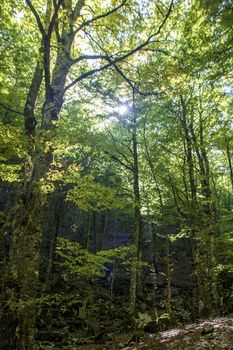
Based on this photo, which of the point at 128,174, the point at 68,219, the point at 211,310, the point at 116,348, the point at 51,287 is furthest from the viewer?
the point at 68,219

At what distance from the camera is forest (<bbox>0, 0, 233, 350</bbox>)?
5.10 m

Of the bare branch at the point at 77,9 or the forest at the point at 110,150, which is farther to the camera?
the bare branch at the point at 77,9

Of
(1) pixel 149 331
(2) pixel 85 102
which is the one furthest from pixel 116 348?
(2) pixel 85 102

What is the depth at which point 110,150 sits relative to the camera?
1620 centimetres

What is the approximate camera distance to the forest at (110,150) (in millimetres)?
5102

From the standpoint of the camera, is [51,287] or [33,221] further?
[51,287]

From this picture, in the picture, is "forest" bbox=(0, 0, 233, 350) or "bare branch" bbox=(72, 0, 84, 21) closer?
"forest" bbox=(0, 0, 233, 350)

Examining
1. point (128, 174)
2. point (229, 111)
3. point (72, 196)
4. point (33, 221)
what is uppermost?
point (229, 111)

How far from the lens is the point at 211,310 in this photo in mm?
10172

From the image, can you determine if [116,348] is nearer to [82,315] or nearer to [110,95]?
[82,315]

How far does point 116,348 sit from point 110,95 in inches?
428

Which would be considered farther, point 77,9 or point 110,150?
point 110,150

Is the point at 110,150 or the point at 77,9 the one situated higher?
the point at 110,150

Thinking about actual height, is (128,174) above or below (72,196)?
above
